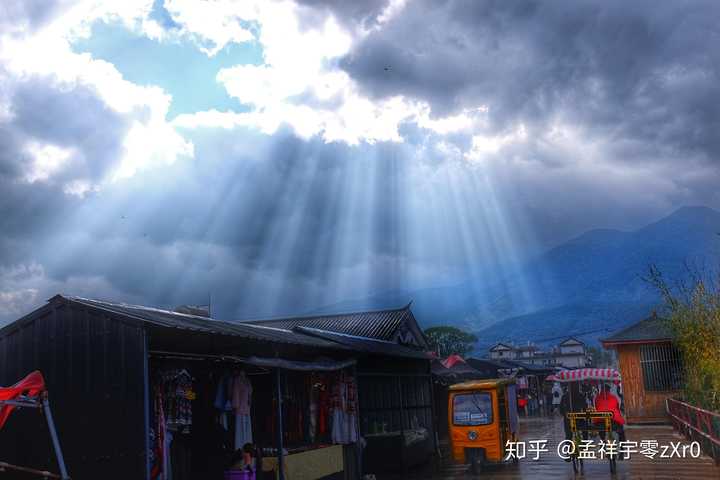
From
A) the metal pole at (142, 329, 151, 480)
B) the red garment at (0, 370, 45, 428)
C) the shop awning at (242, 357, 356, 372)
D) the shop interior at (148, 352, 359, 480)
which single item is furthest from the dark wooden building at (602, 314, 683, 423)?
the red garment at (0, 370, 45, 428)

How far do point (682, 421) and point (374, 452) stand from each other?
1067cm

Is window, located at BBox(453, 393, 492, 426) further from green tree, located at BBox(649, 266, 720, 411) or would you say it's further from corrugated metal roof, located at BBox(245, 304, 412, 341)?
corrugated metal roof, located at BBox(245, 304, 412, 341)

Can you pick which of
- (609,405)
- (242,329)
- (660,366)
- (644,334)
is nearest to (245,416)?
(242,329)

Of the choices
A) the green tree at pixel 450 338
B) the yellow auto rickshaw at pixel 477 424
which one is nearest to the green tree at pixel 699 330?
the yellow auto rickshaw at pixel 477 424

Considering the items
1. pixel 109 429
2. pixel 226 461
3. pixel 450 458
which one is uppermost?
pixel 109 429

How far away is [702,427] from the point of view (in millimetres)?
17422

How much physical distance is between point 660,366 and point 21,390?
26423mm

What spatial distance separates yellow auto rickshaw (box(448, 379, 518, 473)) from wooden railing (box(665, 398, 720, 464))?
16.1ft

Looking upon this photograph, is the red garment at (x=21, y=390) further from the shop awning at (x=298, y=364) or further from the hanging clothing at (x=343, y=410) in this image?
the hanging clothing at (x=343, y=410)

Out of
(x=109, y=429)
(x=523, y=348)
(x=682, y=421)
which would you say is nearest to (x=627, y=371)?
(x=682, y=421)

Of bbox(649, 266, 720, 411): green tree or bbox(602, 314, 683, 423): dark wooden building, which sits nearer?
bbox(649, 266, 720, 411): green tree

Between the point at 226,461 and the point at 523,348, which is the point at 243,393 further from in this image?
the point at 523,348

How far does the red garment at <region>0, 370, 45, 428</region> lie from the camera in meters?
9.09

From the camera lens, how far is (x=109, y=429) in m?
10.2
